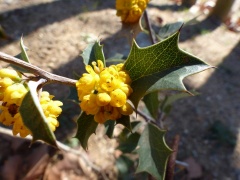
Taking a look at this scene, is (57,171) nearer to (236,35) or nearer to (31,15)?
(31,15)

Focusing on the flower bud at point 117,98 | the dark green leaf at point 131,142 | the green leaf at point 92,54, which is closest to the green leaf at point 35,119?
the flower bud at point 117,98

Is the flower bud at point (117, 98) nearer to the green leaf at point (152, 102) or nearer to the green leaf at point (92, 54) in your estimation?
the green leaf at point (92, 54)

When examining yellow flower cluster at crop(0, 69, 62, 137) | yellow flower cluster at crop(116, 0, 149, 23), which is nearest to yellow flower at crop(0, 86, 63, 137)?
yellow flower cluster at crop(0, 69, 62, 137)

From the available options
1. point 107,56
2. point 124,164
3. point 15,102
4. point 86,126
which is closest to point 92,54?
point 86,126

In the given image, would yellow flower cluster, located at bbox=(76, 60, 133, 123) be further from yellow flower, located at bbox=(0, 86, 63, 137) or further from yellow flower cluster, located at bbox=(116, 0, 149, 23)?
yellow flower cluster, located at bbox=(116, 0, 149, 23)

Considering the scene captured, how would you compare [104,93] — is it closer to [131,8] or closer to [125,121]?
[125,121]

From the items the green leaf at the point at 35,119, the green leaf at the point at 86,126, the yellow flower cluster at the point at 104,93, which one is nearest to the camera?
the green leaf at the point at 35,119

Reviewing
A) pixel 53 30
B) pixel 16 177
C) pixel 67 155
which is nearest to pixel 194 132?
pixel 67 155
